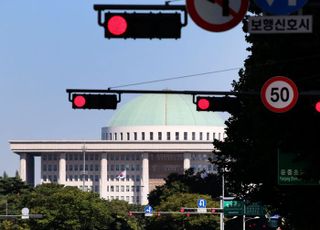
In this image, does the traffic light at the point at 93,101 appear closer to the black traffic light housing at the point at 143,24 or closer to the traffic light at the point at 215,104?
the traffic light at the point at 215,104

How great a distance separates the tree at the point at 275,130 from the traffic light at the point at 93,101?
5769 mm

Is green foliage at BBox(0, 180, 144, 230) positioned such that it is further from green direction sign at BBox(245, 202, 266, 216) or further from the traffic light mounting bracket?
the traffic light mounting bracket

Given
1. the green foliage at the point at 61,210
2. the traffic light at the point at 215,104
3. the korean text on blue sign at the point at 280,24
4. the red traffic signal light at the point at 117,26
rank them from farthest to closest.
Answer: the green foliage at the point at 61,210
the traffic light at the point at 215,104
the red traffic signal light at the point at 117,26
the korean text on blue sign at the point at 280,24

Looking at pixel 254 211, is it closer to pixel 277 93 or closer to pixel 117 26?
Result: pixel 277 93

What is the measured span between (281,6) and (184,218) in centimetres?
13149

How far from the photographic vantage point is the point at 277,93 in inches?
1271

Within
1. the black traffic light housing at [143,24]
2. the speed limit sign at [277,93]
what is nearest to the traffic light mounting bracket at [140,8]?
the black traffic light housing at [143,24]

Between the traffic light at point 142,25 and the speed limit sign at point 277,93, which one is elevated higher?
the traffic light at point 142,25

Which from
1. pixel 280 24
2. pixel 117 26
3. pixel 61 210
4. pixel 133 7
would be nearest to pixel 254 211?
pixel 61 210

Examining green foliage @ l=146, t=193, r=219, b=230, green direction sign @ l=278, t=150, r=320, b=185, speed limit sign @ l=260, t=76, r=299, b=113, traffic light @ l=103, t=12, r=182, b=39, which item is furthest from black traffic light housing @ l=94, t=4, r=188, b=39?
green foliage @ l=146, t=193, r=219, b=230

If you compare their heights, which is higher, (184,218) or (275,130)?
(275,130)

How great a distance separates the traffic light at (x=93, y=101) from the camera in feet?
112

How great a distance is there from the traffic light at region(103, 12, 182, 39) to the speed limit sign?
885 cm

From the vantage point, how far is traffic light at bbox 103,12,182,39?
920 inches
